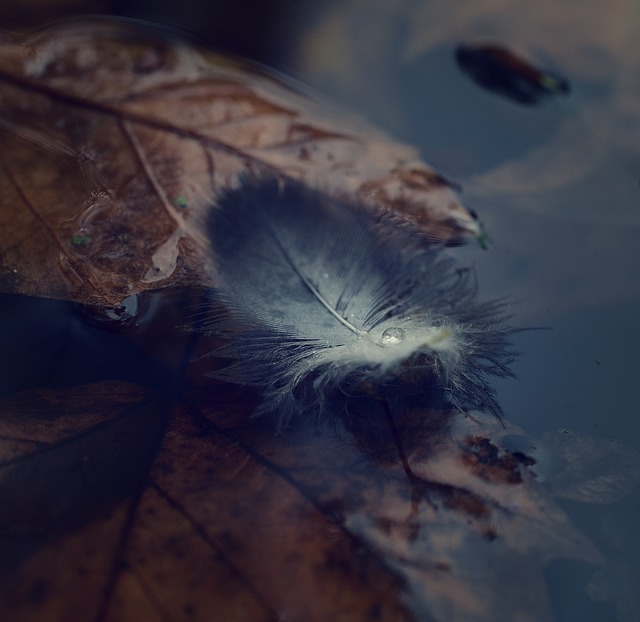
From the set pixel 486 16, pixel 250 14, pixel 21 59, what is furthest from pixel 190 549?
pixel 486 16

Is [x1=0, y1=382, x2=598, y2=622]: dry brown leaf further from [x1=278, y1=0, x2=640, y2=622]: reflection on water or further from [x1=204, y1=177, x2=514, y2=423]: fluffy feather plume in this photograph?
[x1=278, y1=0, x2=640, y2=622]: reflection on water

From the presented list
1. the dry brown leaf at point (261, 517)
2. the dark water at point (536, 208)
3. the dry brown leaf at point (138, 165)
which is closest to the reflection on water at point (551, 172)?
the dark water at point (536, 208)

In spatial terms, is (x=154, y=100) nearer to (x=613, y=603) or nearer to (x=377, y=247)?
(x=377, y=247)

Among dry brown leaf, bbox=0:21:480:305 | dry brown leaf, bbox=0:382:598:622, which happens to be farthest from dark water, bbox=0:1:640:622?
dry brown leaf, bbox=0:382:598:622

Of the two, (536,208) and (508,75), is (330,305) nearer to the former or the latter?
(536,208)

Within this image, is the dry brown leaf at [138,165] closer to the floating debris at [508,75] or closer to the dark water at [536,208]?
the dark water at [536,208]
